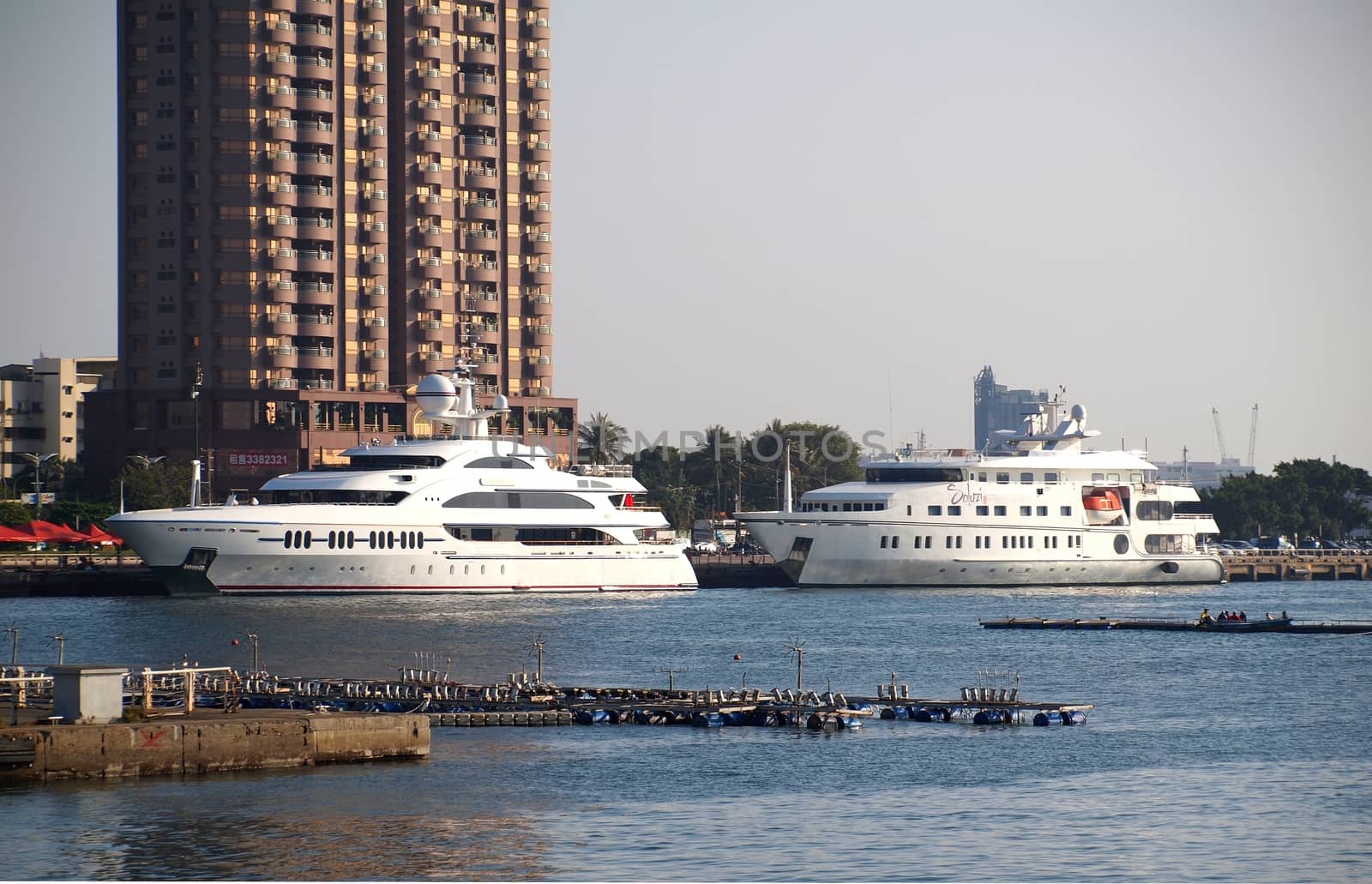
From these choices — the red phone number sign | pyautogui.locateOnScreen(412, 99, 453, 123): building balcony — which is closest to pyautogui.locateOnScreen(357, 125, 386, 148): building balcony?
pyautogui.locateOnScreen(412, 99, 453, 123): building balcony

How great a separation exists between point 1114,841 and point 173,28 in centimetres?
10101

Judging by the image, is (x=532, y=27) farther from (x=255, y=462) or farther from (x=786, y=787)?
(x=786, y=787)

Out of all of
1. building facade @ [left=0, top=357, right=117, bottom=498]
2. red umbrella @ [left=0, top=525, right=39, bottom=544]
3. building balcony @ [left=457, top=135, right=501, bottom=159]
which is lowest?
red umbrella @ [left=0, top=525, right=39, bottom=544]

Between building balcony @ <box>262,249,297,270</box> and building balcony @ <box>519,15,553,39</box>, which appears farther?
building balcony @ <box>519,15,553,39</box>

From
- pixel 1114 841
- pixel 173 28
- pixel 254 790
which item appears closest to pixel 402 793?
pixel 254 790

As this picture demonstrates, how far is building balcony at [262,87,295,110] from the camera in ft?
401

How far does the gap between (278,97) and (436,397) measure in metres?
37.3

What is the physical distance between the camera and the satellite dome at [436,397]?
9337 cm

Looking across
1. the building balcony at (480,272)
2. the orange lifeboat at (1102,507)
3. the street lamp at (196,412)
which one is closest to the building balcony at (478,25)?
the building balcony at (480,272)

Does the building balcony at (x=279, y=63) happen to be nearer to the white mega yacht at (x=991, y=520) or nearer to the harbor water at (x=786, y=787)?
the white mega yacht at (x=991, y=520)

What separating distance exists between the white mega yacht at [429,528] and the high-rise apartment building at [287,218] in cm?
3063

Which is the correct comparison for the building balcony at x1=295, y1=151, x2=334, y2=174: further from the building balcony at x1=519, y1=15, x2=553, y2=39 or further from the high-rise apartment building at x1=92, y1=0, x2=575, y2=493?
the building balcony at x1=519, y1=15, x2=553, y2=39

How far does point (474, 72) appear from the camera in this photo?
134m

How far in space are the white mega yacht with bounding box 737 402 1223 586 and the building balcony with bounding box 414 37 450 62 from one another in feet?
153
